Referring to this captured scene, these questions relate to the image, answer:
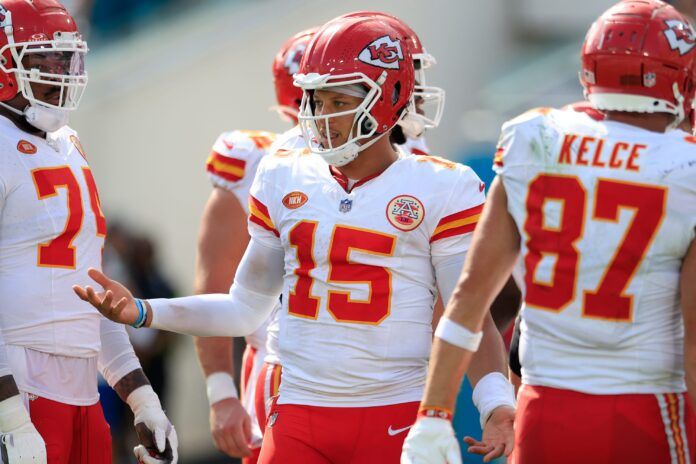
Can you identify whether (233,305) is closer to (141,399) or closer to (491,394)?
(141,399)

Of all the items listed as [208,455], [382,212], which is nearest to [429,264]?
[382,212]

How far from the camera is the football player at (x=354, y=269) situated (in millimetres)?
3770

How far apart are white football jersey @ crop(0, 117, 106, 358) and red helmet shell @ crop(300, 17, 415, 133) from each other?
814 mm

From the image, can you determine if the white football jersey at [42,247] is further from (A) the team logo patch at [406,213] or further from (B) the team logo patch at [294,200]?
(A) the team logo patch at [406,213]

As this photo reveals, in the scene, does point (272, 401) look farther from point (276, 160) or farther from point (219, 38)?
point (219, 38)

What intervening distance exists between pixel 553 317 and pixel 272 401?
1006 mm

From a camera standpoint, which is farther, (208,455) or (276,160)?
(208,455)

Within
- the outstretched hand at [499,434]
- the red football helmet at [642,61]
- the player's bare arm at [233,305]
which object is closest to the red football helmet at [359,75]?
the player's bare arm at [233,305]

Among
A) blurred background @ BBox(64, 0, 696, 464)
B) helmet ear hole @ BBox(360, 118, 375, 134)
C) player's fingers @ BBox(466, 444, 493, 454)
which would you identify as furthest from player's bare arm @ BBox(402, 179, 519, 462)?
blurred background @ BBox(64, 0, 696, 464)

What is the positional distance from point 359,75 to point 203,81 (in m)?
5.74

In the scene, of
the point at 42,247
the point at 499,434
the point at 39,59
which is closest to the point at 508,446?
the point at 499,434

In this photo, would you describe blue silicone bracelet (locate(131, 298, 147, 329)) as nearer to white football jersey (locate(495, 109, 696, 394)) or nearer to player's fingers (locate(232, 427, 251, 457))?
player's fingers (locate(232, 427, 251, 457))

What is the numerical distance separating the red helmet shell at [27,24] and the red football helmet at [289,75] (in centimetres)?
97

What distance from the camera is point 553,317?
10.9ft
